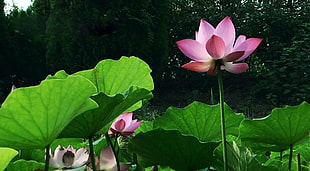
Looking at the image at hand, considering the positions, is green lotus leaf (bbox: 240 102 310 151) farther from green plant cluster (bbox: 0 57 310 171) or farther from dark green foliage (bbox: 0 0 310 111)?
dark green foliage (bbox: 0 0 310 111)

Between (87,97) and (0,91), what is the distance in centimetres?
643

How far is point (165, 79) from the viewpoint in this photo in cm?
783

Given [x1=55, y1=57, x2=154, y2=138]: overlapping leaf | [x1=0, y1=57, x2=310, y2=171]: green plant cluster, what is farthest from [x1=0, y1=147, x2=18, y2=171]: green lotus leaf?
[x1=55, y1=57, x2=154, y2=138]: overlapping leaf

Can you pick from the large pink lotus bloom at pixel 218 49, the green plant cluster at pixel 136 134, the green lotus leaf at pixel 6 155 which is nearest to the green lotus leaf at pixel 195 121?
the green plant cluster at pixel 136 134

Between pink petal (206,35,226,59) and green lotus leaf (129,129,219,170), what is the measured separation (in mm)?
91

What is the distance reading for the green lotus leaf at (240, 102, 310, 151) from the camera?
0.56 meters

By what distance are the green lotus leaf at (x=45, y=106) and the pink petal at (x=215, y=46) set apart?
129 mm

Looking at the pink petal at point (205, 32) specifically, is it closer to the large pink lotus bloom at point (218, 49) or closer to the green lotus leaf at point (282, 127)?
the large pink lotus bloom at point (218, 49)

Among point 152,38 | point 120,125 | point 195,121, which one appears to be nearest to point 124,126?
point 120,125

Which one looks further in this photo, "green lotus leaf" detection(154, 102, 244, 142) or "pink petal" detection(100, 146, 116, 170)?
"green lotus leaf" detection(154, 102, 244, 142)

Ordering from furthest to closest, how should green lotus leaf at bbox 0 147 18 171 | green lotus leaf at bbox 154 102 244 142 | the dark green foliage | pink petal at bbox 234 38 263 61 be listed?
the dark green foliage
green lotus leaf at bbox 154 102 244 142
pink petal at bbox 234 38 263 61
green lotus leaf at bbox 0 147 18 171

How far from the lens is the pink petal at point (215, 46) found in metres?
0.48

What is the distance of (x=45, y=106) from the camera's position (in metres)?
0.42

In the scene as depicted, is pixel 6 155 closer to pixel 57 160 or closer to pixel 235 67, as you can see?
pixel 57 160
